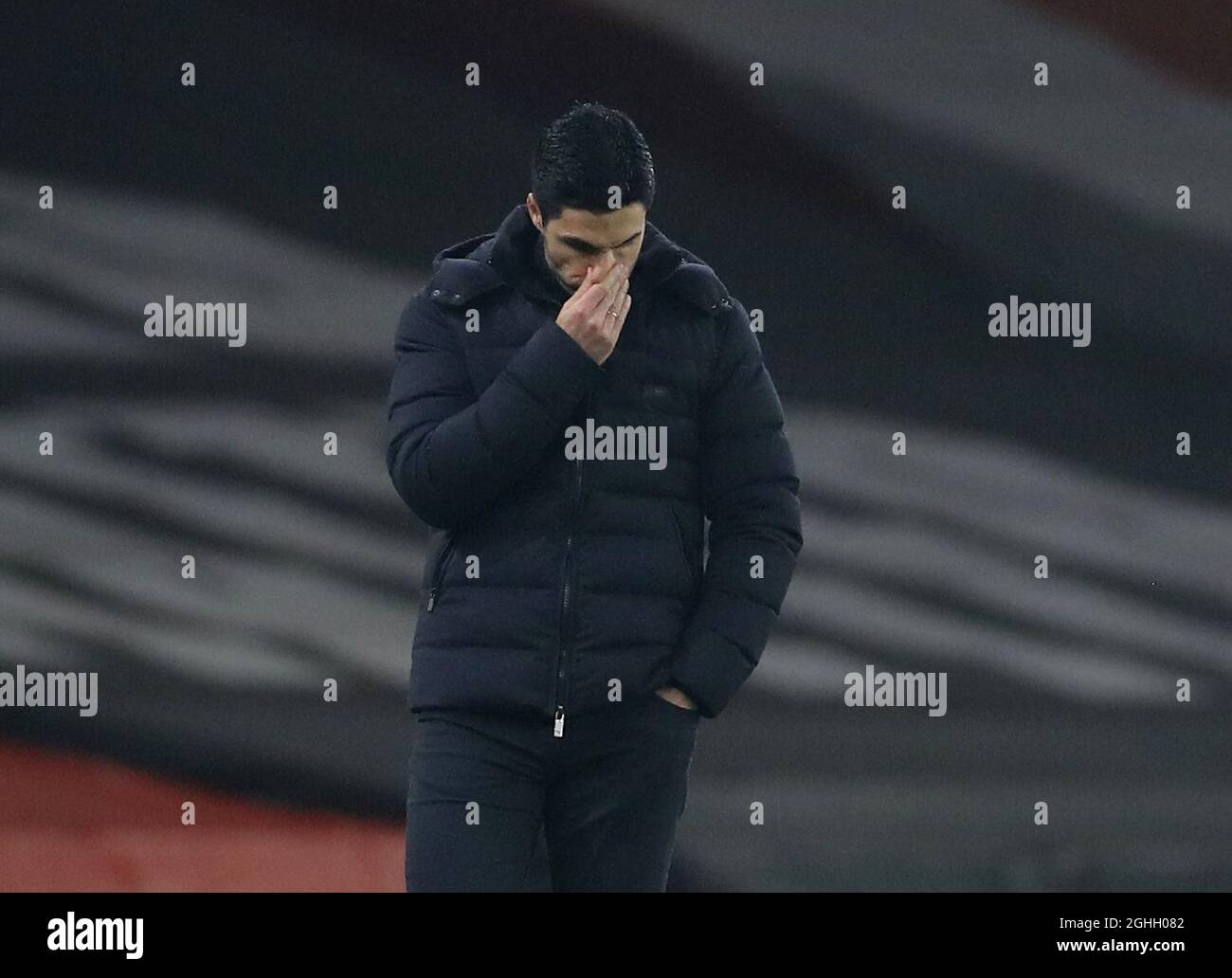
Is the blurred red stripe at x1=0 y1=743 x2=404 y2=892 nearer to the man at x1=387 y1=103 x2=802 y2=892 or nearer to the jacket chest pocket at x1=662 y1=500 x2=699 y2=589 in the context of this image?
the man at x1=387 y1=103 x2=802 y2=892

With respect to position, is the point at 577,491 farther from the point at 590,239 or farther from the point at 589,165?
the point at 589,165

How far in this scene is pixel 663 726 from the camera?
9.05 ft

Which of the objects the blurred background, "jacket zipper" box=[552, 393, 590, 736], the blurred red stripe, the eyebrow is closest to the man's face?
the eyebrow

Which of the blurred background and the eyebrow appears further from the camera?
the blurred background

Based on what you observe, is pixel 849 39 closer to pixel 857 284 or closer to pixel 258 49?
pixel 857 284

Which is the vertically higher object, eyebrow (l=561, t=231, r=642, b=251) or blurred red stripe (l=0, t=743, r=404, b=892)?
eyebrow (l=561, t=231, r=642, b=251)

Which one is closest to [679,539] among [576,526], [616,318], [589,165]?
[576,526]

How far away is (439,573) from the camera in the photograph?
2.77m

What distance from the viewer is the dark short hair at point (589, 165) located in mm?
2680

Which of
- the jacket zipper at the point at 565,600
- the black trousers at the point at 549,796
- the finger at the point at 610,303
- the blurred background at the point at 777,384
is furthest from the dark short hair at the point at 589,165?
the blurred background at the point at 777,384

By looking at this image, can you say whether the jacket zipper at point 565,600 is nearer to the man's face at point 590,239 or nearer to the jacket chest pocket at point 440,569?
the jacket chest pocket at point 440,569

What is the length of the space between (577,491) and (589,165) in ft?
1.52

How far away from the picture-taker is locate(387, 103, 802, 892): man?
269 cm

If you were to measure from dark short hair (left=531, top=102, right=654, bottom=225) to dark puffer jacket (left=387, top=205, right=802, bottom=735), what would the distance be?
138mm
